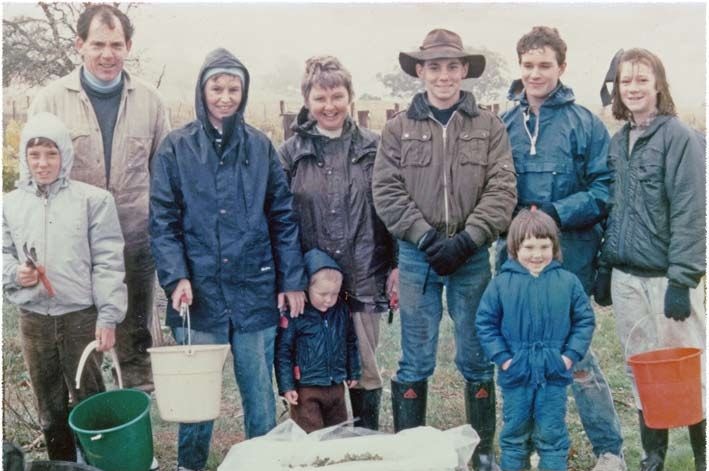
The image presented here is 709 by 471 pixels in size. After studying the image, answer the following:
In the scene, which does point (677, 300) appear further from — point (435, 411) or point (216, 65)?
point (216, 65)

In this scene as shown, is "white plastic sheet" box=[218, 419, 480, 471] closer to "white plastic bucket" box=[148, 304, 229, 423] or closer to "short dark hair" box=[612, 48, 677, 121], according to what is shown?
"white plastic bucket" box=[148, 304, 229, 423]

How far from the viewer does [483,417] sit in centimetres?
472

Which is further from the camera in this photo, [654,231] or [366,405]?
[366,405]

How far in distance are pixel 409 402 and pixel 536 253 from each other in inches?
45.1

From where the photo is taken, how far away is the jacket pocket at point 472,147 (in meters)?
4.57

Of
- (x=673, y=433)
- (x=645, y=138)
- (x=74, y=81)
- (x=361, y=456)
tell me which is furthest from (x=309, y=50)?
(x=673, y=433)

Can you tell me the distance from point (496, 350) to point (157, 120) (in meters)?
2.39

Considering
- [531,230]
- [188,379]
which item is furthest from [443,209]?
[188,379]

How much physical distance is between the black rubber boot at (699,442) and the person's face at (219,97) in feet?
10.4

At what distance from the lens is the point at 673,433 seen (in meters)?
4.81

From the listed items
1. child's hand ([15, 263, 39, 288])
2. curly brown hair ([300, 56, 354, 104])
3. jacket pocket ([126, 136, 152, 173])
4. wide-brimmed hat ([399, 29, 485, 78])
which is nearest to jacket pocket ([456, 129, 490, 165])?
wide-brimmed hat ([399, 29, 485, 78])

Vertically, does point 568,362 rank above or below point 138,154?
below

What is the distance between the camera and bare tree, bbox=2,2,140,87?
4.85 m

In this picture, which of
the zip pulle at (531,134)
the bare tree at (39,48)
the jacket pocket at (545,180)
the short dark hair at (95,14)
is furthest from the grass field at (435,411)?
the short dark hair at (95,14)
